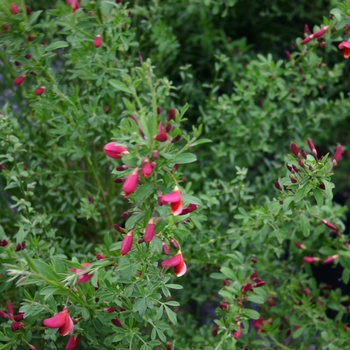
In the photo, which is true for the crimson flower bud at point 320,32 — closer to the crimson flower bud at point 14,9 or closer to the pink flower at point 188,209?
the pink flower at point 188,209

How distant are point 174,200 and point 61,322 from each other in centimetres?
31

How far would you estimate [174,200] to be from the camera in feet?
3.06

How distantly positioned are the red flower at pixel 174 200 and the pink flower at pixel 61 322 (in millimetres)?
278

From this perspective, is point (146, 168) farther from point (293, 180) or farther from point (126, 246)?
point (293, 180)

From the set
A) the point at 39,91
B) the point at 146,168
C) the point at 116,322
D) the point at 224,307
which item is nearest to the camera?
the point at 146,168

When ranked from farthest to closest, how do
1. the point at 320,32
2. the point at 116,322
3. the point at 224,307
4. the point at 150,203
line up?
the point at 320,32
the point at 224,307
the point at 116,322
the point at 150,203

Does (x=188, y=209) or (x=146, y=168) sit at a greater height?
(x=146, y=168)

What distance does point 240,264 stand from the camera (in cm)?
152

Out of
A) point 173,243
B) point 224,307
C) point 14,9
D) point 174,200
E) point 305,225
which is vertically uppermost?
point 14,9

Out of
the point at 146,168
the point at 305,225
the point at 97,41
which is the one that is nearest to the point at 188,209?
the point at 146,168

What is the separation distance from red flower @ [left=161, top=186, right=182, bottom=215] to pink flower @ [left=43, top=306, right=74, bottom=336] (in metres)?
0.28

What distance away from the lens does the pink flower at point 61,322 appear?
97cm

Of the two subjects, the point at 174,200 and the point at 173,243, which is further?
the point at 173,243

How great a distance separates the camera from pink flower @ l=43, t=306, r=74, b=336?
3.18ft
